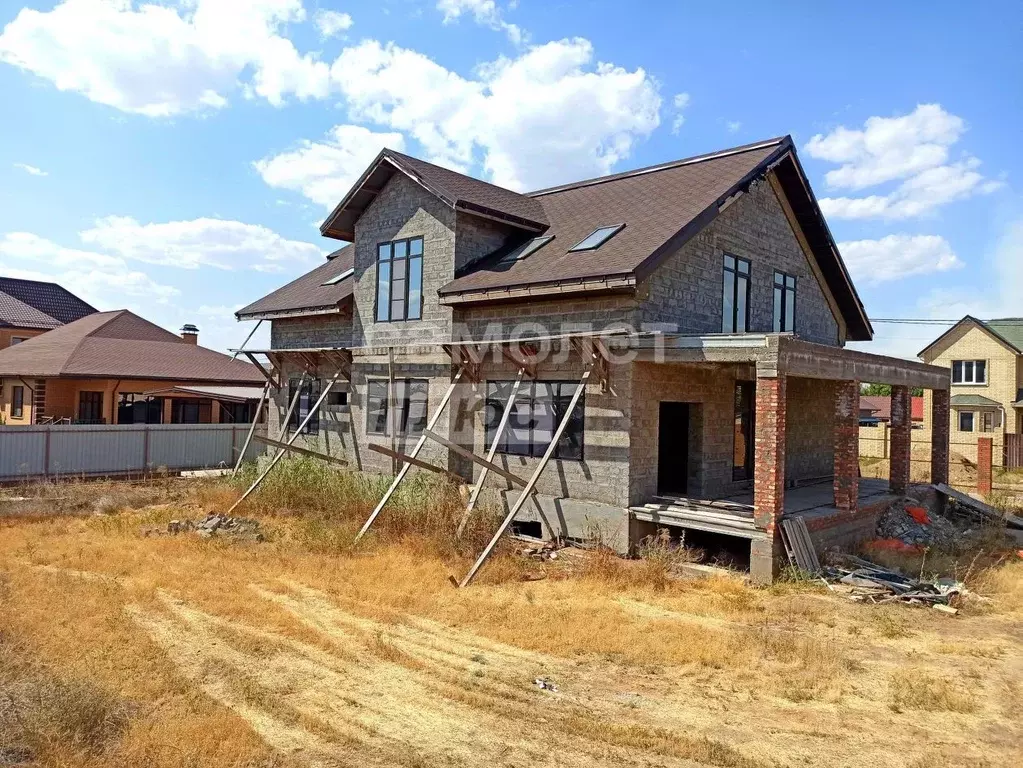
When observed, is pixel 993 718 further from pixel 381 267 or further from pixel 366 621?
pixel 381 267

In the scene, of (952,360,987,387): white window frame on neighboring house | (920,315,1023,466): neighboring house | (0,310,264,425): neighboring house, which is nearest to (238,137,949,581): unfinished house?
(0,310,264,425): neighboring house

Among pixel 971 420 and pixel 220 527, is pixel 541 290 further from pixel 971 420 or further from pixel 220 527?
pixel 971 420

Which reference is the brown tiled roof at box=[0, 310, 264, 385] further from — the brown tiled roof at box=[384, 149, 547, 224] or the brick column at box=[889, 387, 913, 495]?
the brick column at box=[889, 387, 913, 495]

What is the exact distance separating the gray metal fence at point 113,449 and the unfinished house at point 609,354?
5.43m

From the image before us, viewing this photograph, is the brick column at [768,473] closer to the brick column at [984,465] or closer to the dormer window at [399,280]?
the dormer window at [399,280]

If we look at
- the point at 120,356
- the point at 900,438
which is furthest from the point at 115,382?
the point at 900,438

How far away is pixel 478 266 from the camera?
15.7 metres

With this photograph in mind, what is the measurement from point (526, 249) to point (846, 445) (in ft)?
24.4

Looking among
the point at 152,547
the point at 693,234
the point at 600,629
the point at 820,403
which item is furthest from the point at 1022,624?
the point at 152,547

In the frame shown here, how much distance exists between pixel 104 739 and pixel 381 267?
12706 millimetres

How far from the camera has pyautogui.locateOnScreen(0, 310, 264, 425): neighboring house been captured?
84.0ft

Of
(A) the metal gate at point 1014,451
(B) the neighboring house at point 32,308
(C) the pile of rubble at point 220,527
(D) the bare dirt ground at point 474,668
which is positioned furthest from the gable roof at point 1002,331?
(B) the neighboring house at point 32,308

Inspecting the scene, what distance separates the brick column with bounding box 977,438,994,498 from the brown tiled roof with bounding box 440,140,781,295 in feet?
40.5

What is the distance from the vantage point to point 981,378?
37.5 meters
